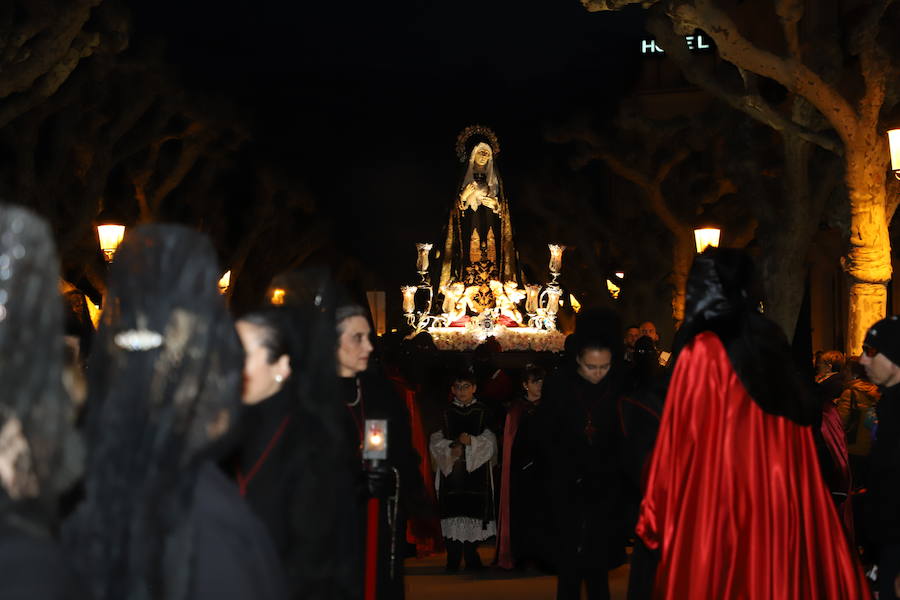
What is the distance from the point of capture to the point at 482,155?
25734 millimetres

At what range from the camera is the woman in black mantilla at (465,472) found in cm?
1014

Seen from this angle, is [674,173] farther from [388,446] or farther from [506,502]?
[388,446]

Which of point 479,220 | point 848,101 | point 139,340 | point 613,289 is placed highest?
point 479,220

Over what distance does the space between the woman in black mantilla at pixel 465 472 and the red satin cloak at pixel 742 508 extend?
4.67 meters

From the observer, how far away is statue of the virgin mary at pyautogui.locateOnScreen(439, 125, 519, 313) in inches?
1006

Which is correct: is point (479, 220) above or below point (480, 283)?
above

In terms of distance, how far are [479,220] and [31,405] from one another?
79.6ft

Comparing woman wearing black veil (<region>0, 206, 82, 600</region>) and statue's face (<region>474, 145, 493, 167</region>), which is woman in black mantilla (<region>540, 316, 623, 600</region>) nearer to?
woman wearing black veil (<region>0, 206, 82, 600</region>)

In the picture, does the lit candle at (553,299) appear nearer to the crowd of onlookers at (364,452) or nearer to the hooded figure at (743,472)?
the crowd of onlookers at (364,452)

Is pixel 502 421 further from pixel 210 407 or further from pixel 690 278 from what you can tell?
pixel 210 407

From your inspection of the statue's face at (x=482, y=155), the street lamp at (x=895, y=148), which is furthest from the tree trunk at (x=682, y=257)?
the street lamp at (x=895, y=148)

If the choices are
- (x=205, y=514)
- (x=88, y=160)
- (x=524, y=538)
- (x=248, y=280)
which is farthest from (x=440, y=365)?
(x=248, y=280)

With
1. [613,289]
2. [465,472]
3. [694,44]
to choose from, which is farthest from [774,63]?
[694,44]

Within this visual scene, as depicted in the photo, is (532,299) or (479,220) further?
(479,220)
